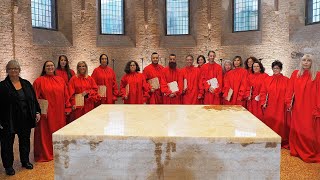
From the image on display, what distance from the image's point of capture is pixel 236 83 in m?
8.08

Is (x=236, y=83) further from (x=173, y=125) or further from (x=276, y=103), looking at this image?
(x=173, y=125)

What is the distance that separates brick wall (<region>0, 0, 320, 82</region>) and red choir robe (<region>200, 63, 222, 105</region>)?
14.6 feet

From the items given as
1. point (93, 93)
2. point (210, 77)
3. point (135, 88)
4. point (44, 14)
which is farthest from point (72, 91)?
point (44, 14)

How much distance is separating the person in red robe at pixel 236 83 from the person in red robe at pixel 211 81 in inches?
9.8

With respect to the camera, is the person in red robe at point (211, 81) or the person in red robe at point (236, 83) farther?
the person in red robe at point (211, 81)

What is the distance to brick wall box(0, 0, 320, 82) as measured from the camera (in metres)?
10.5

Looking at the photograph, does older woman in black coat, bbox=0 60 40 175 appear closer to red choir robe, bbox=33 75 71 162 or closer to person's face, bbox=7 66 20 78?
person's face, bbox=7 66 20 78

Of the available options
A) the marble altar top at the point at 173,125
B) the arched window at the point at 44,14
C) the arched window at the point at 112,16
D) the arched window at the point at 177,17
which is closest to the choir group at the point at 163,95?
the marble altar top at the point at 173,125

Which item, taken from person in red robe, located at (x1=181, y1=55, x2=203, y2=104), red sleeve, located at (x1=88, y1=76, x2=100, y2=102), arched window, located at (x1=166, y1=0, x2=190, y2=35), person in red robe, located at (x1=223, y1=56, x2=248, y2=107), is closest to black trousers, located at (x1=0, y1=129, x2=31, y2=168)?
red sleeve, located at (x1=88, y1=76, x2=100, y2=102)

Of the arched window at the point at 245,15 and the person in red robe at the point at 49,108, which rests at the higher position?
the arched window at the point at 245,15

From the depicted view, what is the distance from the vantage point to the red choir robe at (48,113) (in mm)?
6406

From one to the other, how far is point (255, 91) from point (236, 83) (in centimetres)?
65

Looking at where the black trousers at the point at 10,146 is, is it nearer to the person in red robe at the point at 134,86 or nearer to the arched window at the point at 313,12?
the person in red robe at the point at 134,86

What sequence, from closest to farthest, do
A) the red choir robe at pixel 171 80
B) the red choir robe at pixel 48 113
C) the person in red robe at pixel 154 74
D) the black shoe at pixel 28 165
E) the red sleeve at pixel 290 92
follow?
the black shoe at pixel 28 165 → the red choir robe at pixel 48 113 → the red sleeve at pixel 290 92 → the red choir robe at pixel 171 80 → the person in red robe at pixel 154 74
